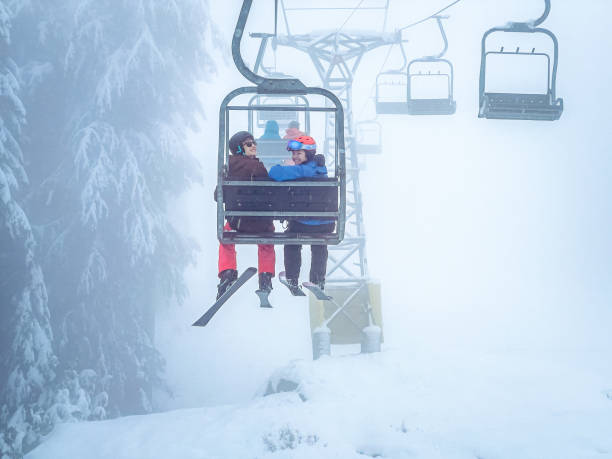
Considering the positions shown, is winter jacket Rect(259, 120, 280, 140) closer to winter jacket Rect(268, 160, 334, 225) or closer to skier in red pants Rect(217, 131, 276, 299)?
skier in red pants Rect(217, 131, 276, 299)

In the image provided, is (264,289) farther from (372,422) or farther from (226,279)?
(372,422)

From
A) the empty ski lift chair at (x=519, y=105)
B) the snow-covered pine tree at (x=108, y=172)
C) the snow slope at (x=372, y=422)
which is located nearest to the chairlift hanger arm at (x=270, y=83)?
the empty ski lift chair at (x=519, y=105)

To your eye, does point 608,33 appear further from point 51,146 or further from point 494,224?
point 51,146

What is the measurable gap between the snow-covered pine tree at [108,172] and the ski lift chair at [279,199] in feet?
37.3

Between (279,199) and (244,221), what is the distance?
1.08 ft

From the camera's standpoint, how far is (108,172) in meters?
15.1

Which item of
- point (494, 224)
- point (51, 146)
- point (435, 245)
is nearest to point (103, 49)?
point (51, 146)

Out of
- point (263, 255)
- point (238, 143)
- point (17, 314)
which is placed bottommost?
point (17, 314)

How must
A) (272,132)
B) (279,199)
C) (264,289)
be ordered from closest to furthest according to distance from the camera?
(279,199), (264,289), (272,132)

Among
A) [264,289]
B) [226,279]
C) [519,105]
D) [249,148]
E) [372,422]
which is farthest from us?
[372,422]

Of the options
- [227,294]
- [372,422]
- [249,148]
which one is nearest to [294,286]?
[227,294]

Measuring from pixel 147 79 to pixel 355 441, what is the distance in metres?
10.5

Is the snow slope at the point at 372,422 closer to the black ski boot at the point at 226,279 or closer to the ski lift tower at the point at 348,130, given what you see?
the ski lift tower at the point at 348,130

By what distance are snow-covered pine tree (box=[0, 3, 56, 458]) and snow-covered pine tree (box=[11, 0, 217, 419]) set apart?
1.62 meters
